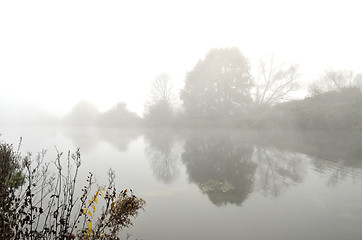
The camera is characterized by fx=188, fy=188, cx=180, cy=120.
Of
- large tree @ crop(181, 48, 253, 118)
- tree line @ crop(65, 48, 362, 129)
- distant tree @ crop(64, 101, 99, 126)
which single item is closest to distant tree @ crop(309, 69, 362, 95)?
tree line @ crop(65, 48, 362, 129)

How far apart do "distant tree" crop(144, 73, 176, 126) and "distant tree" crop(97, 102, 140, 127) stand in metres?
4.74

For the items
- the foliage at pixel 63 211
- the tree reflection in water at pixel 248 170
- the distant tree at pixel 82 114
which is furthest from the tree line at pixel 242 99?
the foliage at pixel 63 211

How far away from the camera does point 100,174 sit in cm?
838

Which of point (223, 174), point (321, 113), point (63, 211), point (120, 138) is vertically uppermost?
point (321, 113)

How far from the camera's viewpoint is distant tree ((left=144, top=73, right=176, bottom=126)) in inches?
1358

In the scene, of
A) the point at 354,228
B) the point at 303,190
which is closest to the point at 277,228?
the point at 354,228

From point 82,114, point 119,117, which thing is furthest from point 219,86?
point 82,114

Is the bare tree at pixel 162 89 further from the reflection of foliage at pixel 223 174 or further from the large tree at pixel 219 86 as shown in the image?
the reflection of foliage at pixel 223 174

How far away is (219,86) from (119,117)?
2320 centimetres

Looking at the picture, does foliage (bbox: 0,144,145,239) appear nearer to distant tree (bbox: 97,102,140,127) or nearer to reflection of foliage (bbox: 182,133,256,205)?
reflection of foliage (bbox: 182,133,256,205)

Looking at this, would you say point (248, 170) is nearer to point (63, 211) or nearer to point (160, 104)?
point (63, 211)

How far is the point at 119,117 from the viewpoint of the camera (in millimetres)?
41656

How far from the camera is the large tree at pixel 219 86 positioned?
2986cm

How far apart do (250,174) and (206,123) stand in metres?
23.8
